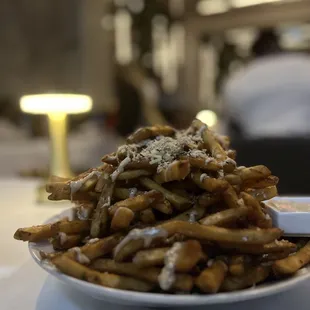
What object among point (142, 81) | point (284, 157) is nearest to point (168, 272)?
point (284, 157)

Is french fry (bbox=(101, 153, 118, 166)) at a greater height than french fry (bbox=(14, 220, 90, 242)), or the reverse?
french fry (bbox=(101, 153, 118, 166))

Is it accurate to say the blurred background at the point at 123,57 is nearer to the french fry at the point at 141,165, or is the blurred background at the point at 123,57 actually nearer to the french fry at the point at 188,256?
the french fry at the point at 141,165

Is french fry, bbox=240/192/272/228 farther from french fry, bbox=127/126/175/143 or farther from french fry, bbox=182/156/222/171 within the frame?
french fry, bbox=127/126/175/143

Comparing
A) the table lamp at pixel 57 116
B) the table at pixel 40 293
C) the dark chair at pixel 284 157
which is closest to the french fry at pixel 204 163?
the table at pixel 40 293

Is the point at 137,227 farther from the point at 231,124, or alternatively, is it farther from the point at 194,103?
the point at 194,103

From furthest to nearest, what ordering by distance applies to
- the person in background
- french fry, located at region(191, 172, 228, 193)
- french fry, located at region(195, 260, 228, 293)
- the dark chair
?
the person in background, the dark chair, french fry, located at region(191, 172, 228, 193), french fry, located at region(195, 260, 228, 293)

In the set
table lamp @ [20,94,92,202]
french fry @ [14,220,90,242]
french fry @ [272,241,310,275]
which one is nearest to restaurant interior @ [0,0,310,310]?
table lamp @ [20,94,92,202]
